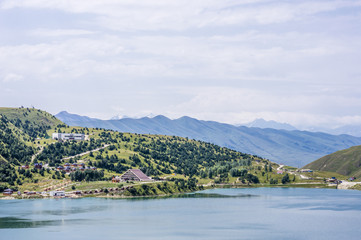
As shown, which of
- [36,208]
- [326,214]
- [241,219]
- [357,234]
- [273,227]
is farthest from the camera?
[36,208]

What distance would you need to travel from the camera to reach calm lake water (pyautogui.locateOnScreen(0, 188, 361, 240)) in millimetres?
119188

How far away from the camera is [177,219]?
471 ft

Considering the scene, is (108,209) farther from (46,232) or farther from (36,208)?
(46,232)

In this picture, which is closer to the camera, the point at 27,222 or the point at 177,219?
the point at 27,222

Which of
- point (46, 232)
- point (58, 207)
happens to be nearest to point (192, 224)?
point (46, 232)

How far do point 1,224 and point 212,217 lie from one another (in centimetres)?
6126

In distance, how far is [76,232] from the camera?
121 metres

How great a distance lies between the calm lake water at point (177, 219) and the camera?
4692 inches

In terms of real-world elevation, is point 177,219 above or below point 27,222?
below

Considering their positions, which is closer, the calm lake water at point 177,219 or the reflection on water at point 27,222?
the calm lake water at point 177,219

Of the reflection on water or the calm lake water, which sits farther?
the reflection on water

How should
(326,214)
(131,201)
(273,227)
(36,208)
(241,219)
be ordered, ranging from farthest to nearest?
(131,201) → (36,208) → (326,214) → (241,219) → (273,227)

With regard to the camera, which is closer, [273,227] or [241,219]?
[273,227]

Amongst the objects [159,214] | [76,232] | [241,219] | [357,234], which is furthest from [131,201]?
[357,234]
